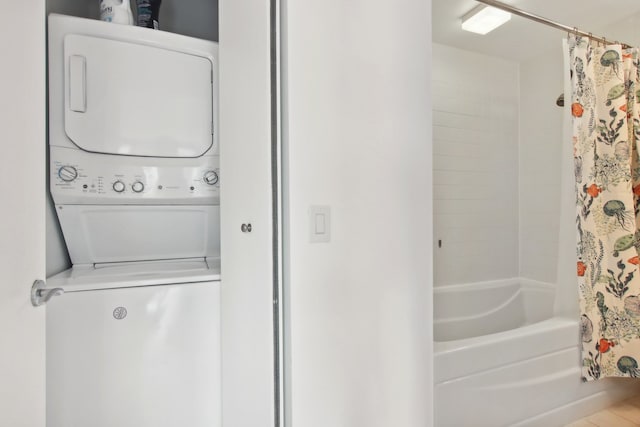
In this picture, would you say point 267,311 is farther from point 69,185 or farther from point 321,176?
point 69,185

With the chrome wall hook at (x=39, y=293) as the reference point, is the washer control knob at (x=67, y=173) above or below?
above

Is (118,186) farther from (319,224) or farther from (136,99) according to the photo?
(319,224)

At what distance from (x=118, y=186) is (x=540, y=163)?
2832mm

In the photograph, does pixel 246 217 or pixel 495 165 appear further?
pixel 495 165

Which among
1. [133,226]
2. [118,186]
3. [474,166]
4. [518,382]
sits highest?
[474,166]

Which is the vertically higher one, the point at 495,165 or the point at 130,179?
the point at 495,165

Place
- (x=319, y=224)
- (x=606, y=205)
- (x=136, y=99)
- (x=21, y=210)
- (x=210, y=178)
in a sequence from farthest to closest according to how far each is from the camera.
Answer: (x=606, y=205) < (x=210, y=178) < (x=136, y=99) < (x=319, y=224) < (x=21, y=210)

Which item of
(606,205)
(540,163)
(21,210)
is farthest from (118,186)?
(540,163)

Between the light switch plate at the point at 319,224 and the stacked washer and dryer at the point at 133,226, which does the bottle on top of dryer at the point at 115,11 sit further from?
the light switch plate at the point at 319,224

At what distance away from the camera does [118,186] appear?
1.27m

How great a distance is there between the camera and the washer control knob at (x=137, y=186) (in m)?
1.30

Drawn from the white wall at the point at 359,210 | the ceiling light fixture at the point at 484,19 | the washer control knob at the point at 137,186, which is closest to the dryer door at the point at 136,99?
the washer control knob at the point at 137,186

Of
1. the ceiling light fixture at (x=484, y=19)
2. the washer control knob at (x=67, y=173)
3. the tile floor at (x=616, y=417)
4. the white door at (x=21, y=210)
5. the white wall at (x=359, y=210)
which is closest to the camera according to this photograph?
the white door at (x=21, y=210)

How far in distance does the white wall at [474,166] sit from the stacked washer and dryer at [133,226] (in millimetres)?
1615
